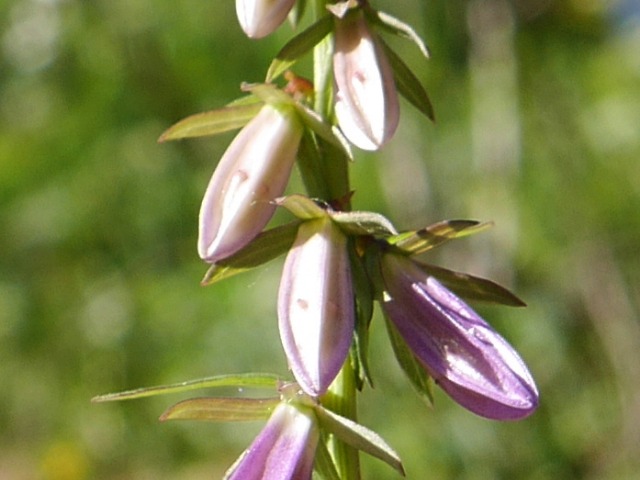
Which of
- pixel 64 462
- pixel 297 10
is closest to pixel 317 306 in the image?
pixel 297 10

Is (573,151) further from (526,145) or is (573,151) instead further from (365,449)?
(365,449)

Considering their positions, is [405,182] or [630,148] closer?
[405,182]

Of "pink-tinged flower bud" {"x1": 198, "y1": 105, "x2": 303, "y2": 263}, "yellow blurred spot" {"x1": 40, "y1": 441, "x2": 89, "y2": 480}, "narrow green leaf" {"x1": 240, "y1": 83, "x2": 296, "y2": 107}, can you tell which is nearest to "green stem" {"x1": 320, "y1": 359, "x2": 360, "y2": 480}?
"pink-tinged flower bud" {"x1": 198, "y1": 105, "x2": 303, "y2": 263}

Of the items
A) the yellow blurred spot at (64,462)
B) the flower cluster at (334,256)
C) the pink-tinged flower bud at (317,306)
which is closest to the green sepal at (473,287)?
the flower cluster at (334,256)

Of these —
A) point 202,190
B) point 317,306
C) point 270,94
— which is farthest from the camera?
point 202,190

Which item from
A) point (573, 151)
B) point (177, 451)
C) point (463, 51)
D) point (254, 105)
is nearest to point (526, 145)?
point (573, 151)

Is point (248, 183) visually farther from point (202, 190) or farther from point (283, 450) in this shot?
point (202, 190)
